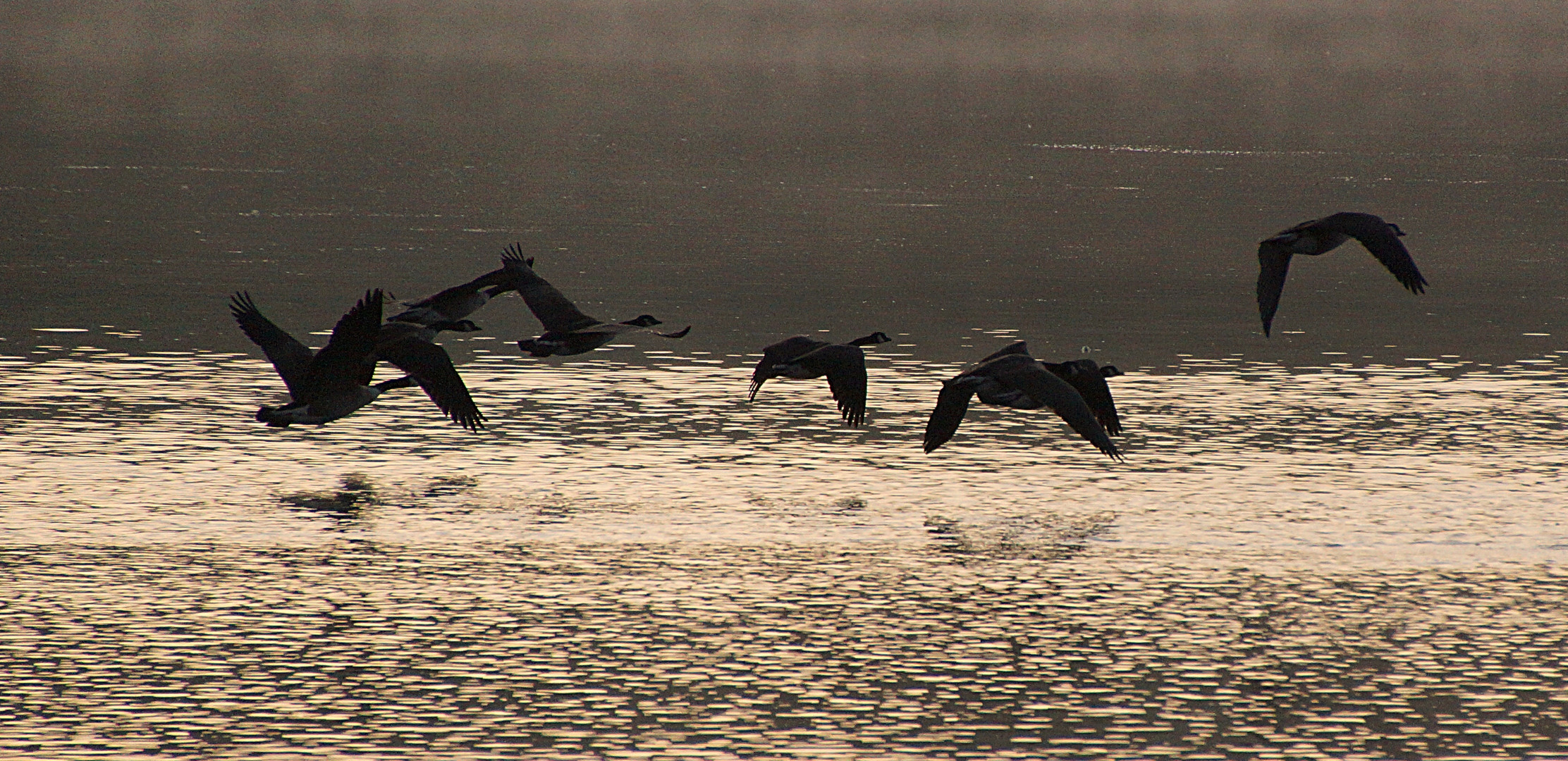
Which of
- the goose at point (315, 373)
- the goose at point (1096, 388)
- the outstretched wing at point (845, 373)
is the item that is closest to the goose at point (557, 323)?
the outstretched wing at point (845, 373)

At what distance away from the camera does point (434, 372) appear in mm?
17922

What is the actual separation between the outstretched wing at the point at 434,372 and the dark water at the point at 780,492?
2.80ft

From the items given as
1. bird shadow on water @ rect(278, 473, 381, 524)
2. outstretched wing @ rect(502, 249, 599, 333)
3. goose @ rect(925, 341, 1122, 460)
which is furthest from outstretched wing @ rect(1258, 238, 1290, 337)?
bird shadow on water @ rect(278, 473, 381, 524)

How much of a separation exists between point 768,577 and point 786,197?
3047cm

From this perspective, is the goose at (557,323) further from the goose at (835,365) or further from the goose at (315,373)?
the goose at (315,373)

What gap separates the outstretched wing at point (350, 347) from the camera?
1647 cm

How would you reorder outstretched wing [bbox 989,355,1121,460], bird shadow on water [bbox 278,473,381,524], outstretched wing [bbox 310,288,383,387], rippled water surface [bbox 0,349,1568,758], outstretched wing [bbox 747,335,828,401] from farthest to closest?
outstretched wing [bbox 747,335,828,401]
bird shadow on water [bbox 278,473,381,524]
outstretched wing [bbox 310,288,383,387]
outstretched wing [bbox 989,355,1121,460]
rippled water surface [bbox 0,349,1568,758]

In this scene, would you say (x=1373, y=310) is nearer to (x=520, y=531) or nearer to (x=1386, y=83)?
(x=520, y=531)

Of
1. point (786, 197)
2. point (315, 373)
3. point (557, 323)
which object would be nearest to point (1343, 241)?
point (557, 323)

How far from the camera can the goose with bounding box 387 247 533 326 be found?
61.6 feet

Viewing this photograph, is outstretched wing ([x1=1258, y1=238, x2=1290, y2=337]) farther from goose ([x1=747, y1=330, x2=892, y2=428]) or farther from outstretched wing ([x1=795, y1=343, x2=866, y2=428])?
outstretched wing ([x1=795, y1=343, x2=866, y2=428])

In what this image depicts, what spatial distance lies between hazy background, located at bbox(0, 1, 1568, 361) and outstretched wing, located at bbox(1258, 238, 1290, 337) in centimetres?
792

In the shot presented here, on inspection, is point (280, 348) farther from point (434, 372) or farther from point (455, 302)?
Result: point (455, 302)

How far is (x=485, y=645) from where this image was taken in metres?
14.5
